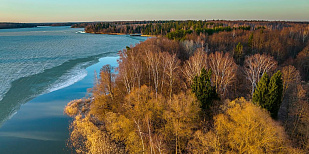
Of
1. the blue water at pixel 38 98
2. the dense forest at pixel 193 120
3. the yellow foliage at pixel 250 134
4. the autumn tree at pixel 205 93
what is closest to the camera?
the yellow foliage at pixel 250 134

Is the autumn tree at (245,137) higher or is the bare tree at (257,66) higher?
the bare tree at (257,66)

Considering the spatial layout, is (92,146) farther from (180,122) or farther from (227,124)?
(227,124)

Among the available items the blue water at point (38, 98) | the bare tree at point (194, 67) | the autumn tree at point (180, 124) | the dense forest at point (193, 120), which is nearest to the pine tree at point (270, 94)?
the dense forest at point (193, 120)

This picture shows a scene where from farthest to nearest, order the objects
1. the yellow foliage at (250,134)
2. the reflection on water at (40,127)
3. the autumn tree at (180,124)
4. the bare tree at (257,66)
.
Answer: the bare tree at (257,66)
the reflection on water at (40,127)
the autumn tree at (180,124)
the yellow foliage at (250,134)

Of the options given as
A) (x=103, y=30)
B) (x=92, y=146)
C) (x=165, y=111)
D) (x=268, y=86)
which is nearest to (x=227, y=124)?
(x=165, y=111)

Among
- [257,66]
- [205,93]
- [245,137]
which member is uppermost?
[257,66]

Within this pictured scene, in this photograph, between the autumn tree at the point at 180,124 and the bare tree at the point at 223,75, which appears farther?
the bare tree at the point at 223,75

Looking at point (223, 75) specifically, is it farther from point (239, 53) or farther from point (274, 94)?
point (239, 53)

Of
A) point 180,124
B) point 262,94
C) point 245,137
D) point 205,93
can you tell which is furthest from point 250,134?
point 262,94

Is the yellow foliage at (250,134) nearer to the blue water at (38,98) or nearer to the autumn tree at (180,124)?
the autumn tree at (180,124)

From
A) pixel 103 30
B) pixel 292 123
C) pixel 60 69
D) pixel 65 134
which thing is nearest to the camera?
pixel 292 123

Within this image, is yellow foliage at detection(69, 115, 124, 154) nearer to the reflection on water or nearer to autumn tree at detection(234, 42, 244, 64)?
the reflection on water
